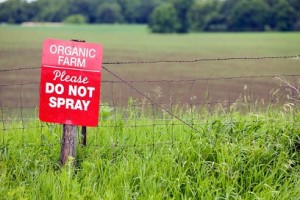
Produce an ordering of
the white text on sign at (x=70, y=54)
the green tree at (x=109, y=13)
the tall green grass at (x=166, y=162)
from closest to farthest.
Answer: the tall green grass at (x=166, y=162) < the white text on sign at (x=70, y=54) < the green tree at (x=109, y=13)

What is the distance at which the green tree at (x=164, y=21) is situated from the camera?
92062 mm

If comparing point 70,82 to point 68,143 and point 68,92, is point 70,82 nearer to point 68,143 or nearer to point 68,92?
point 68,92

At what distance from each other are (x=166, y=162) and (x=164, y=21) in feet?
292

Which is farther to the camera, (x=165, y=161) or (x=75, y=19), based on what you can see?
(x=75, y=19)

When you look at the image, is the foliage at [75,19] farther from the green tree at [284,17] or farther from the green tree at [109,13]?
the green tree at [284,17]

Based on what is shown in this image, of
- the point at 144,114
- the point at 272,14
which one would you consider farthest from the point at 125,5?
the point at 144,114

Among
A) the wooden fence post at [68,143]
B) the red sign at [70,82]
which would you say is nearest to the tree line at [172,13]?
the red sign at [70,82]

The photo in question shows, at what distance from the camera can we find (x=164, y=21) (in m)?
92.1

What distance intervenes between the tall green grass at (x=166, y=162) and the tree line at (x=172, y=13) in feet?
252

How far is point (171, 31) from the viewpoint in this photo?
9275cm

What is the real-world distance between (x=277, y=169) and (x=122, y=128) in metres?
1.69

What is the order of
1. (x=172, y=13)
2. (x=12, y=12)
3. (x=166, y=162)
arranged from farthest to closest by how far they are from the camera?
(x=12, y=12) < (x=172, y=13) < (x=166, y=162)

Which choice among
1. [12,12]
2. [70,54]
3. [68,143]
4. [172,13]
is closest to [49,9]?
[12,12]

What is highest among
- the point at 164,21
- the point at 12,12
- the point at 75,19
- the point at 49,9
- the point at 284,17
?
the point at 49,9
